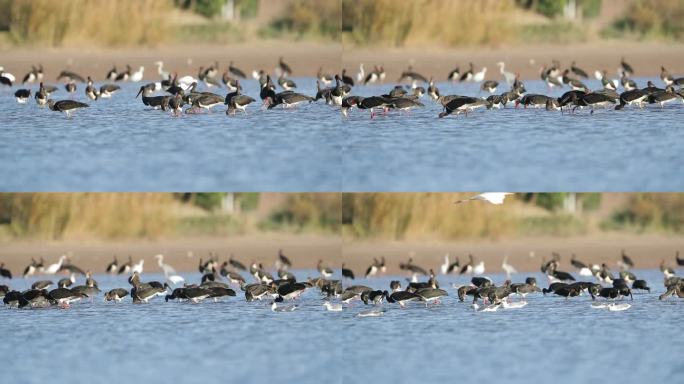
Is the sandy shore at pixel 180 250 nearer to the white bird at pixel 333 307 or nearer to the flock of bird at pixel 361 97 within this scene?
the flock of bird at pixel 361 97

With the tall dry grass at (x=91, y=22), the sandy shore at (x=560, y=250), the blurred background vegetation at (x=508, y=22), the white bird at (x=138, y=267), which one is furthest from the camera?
the sandy shore at (x=560, y=250)

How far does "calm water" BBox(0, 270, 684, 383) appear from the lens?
12477mm

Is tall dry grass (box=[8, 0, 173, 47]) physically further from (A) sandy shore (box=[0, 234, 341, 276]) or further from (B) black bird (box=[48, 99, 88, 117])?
(A) sandy shore (box=[0, 234, 341, 276])

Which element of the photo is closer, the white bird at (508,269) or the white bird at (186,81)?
the white bird at (186,81)

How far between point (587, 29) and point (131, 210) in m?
5.96

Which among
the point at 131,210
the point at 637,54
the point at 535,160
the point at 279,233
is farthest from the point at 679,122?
the point at 131,210

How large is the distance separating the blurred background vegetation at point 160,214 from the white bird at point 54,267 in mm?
295

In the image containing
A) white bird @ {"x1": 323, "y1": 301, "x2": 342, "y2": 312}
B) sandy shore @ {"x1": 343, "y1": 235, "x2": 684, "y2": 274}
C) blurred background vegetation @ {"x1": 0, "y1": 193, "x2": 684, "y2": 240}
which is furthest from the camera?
sandy shore @ {"x1": 343, "y1": 235, "x2": 684, "y2": 274}

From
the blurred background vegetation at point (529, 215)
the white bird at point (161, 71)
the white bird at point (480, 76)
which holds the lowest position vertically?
the blurred background vegetation at point (529, 215)

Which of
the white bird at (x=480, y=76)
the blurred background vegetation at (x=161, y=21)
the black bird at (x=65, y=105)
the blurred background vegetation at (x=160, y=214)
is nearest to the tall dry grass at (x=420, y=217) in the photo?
the blurred background vegetation at (x=160, y=214)

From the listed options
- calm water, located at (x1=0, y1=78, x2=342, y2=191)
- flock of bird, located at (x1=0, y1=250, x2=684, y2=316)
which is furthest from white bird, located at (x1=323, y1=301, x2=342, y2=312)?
calm water, located at (x1=0, y1=78, x2=342, y2=191)

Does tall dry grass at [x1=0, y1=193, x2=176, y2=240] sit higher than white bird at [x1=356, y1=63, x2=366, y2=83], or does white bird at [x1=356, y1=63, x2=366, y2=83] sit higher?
white bird at [x1=356, y1=63, x2=366, y2=83]

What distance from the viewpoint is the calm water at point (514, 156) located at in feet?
51.6

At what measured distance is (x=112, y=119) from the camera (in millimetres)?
16609
